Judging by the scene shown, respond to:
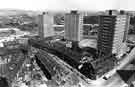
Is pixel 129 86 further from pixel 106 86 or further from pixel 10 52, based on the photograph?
pixel 10 52

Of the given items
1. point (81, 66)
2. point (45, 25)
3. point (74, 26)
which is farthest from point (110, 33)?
point (45, 25)

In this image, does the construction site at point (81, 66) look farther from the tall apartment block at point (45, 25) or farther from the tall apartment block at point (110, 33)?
the tall apartment block at point (45, 25)

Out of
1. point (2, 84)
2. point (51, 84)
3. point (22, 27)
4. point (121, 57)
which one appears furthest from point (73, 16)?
point (22, 27)

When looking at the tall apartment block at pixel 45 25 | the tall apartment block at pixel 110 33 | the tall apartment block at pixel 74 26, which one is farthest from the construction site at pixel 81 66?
the tall apartment block at pixel 45 25

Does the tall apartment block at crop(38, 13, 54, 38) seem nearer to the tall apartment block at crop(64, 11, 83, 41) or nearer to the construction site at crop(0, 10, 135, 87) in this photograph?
the tall apartment block at crop(64, 11, 83, 41)

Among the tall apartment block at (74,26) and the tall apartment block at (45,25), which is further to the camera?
the tall apartment block at (45,25)
